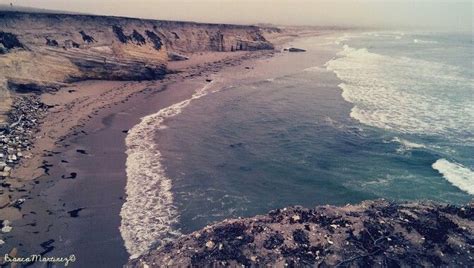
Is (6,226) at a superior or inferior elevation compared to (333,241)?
inferior

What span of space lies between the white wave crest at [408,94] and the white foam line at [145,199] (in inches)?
546

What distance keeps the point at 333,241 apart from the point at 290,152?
8401 millimetres

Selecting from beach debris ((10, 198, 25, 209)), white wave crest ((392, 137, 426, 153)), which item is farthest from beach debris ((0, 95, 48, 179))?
white wave crest ((392, 137, 426, 153))

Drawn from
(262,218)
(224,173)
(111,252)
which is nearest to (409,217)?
(262,218)

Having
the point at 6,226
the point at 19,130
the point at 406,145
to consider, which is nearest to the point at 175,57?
the point at 19,130

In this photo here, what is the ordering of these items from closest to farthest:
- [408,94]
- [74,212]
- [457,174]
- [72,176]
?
[74,212]
[72,176]
[457,174]
[408,94]

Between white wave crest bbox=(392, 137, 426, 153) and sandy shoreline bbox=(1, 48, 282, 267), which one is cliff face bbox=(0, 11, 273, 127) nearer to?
sandy shoreline bbox=(1, 48, 282, 267)

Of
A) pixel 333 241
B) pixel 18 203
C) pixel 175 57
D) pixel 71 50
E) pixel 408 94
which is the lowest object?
pixel 18 203

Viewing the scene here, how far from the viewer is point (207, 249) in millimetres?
10758

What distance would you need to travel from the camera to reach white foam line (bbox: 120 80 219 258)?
40.5ft

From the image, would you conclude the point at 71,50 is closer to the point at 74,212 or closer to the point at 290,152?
Answer: the point at 74,212

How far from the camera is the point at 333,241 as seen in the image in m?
11.0

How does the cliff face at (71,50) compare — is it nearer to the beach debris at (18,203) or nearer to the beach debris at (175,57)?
the beach debris at (175,57)

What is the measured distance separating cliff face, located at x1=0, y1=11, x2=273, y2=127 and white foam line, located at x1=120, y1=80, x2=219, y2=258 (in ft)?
28.4
